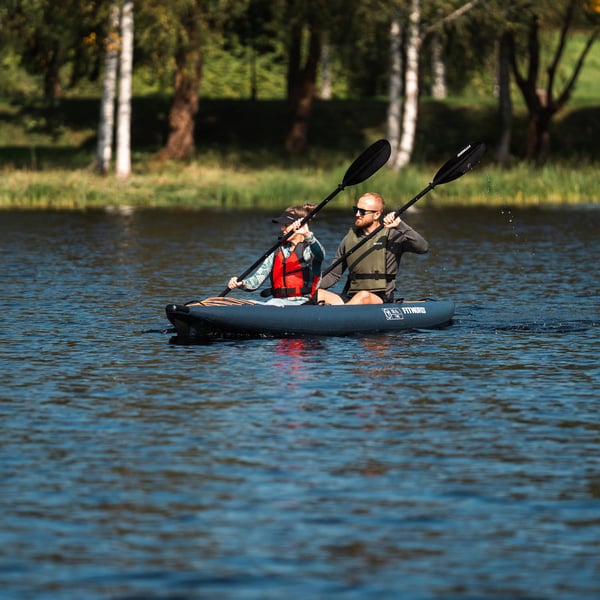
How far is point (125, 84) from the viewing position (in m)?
39.6

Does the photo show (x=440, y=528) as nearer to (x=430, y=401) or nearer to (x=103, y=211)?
(x=430, y=401)

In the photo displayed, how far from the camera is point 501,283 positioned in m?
21.7

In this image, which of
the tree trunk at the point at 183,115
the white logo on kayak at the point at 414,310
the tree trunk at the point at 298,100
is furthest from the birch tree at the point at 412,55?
the white logo on kayak at the point at 414,310

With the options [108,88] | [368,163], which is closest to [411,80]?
[108,88]

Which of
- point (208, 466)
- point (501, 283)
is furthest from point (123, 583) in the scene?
point (501, 283)

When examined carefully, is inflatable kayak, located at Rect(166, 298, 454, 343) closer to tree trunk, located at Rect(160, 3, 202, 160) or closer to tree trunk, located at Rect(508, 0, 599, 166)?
tree trunk, located at Rect(160, 3, 202, 160)

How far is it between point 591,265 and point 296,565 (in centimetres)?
1746

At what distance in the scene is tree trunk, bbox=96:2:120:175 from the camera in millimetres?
40062

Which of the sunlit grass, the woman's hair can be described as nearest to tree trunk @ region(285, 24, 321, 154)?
the sunlit grass

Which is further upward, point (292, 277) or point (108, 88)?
point (108, 88)

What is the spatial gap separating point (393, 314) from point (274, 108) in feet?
143

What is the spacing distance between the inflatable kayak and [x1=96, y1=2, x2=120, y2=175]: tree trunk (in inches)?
980

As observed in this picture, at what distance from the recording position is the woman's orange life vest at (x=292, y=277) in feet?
51.6

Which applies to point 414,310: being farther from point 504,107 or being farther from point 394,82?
point 504,107
